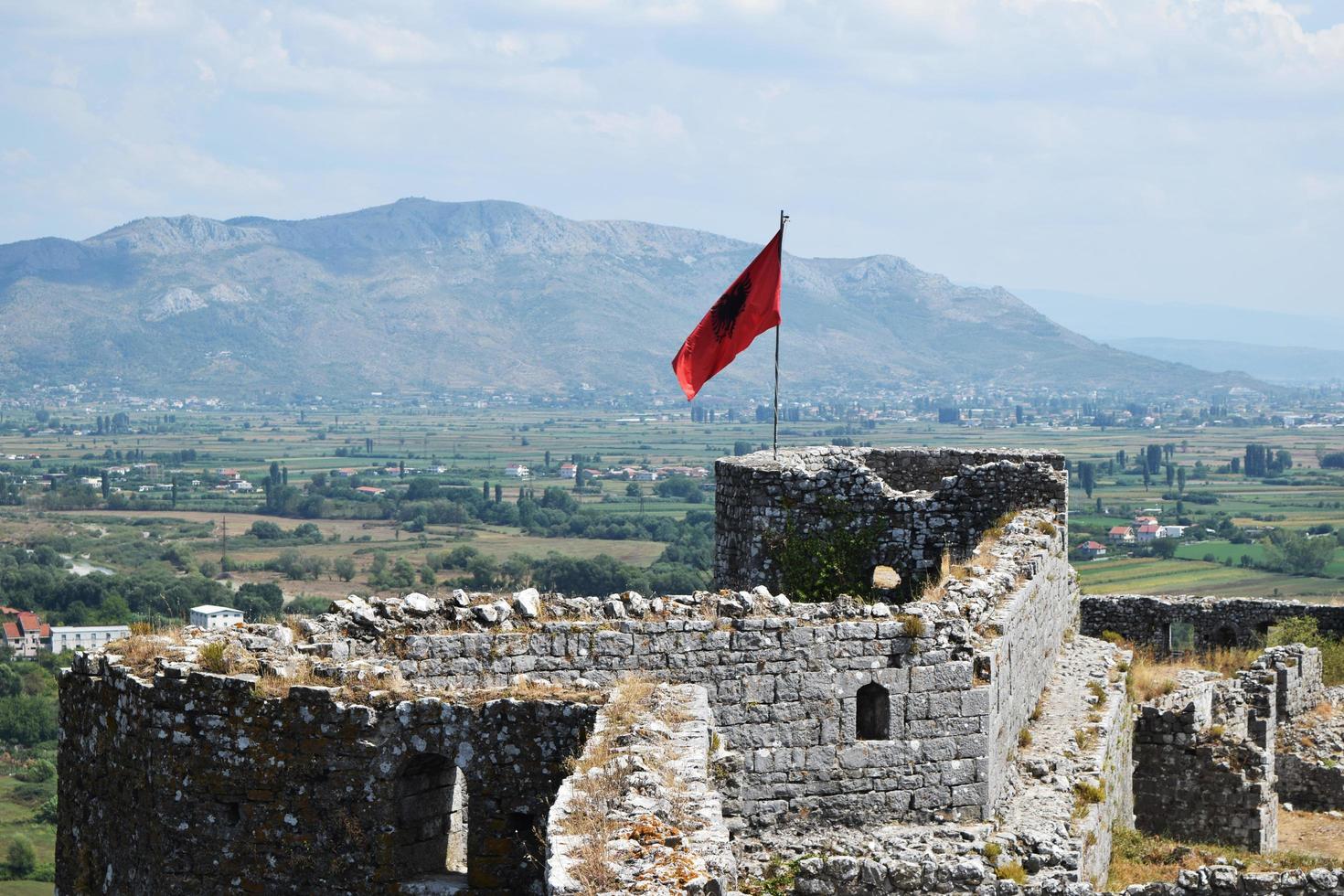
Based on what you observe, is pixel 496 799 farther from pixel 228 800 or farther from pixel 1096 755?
pixel 1096 755

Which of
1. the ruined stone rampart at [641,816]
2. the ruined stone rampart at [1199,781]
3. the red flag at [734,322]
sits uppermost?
the red flag at [734,322]

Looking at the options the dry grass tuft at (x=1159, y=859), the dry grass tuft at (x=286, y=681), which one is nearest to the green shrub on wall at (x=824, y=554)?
the dry grass tuft at (x=1159, y=859)

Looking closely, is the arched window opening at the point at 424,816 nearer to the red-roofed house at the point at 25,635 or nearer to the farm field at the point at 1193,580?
the farm field at the point at 1193,580

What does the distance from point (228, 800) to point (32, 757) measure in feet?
233

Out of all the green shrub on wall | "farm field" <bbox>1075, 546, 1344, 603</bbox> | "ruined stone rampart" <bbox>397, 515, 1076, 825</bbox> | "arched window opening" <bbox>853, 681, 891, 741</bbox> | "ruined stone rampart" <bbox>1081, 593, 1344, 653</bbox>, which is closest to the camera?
"ruined stone rampart" <bbox>397, 515, 1076, 825</bbox>

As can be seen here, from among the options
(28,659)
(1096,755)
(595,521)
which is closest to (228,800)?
(1096,755)

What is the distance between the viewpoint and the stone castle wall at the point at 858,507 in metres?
19.9

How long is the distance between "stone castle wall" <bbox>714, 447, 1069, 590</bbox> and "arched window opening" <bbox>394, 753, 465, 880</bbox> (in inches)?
341

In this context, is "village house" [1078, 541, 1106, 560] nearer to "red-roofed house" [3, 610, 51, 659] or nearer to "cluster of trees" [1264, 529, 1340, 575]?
"cluster of trees" [1264, 529, 1340, 575]

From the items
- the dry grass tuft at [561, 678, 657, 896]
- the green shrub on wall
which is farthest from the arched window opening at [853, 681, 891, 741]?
the green shrub on wall

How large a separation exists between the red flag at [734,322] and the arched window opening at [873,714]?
728 centimetres

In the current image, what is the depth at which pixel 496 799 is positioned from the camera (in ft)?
36.4

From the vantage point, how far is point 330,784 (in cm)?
1106

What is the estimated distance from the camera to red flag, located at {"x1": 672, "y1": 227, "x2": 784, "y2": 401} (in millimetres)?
20734
